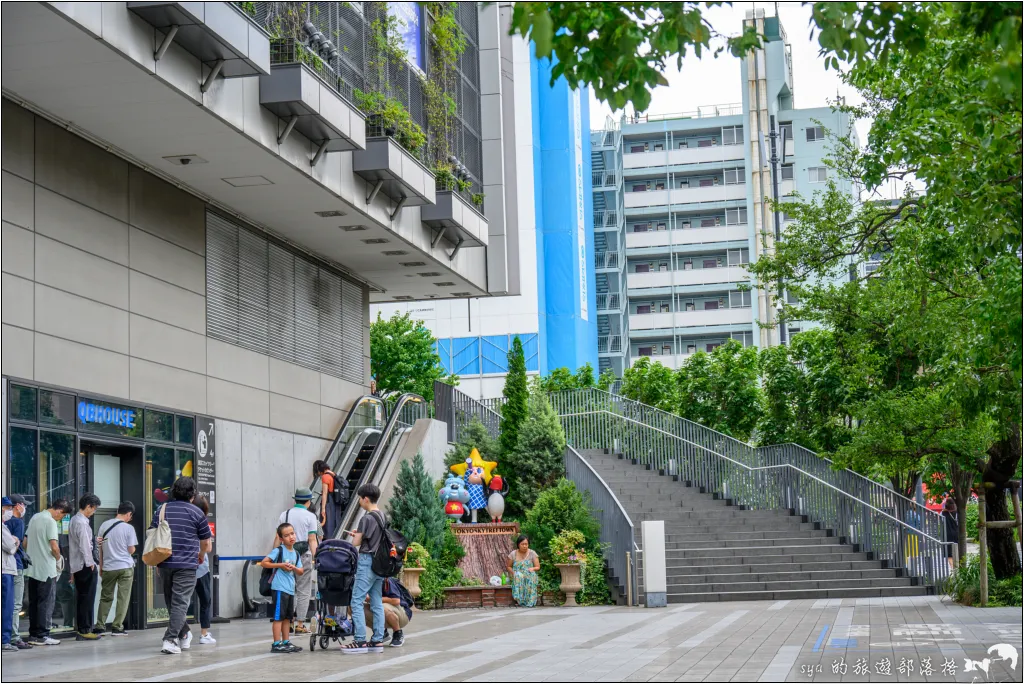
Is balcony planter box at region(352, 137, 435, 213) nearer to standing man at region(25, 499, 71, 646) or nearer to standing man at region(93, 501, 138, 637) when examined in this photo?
standing man at region(93, 501, 138, 637)

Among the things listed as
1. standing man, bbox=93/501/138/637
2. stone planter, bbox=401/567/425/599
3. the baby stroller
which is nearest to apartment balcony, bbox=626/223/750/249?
stone planter, bbox=401/567/425/599

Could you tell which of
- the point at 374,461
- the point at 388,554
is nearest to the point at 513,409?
the point at 374,461

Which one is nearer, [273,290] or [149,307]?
[149,307]

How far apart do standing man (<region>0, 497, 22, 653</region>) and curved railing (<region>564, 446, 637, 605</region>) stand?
1014 cm

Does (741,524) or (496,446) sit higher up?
(496,446)

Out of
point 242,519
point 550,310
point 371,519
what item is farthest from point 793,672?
point 550,310

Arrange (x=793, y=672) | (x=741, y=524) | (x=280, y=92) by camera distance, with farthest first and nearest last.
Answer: (x=741, y=524), (x=280, y=92), (x=793, y=672)

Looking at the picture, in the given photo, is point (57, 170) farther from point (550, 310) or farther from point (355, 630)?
point (550, 310)

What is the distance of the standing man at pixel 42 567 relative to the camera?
44.1 ft

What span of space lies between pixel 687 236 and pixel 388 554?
241 feet

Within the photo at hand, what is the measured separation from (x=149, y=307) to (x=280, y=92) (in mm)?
3519

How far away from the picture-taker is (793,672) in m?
9.55

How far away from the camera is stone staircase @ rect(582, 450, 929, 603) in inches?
875

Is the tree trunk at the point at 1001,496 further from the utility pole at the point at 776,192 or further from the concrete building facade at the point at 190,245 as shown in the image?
the concrete building facade at the point at 190,245
